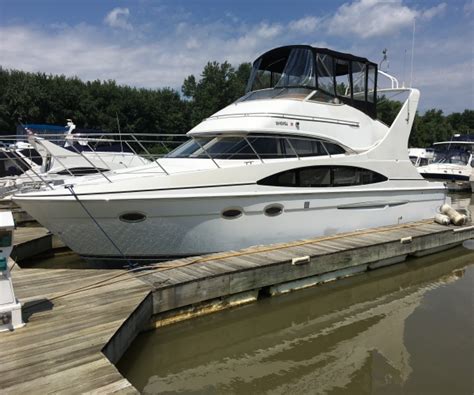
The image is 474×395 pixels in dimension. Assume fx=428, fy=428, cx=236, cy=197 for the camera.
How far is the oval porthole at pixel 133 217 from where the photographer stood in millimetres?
5996

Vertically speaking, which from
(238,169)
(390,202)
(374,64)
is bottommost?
(390,202)

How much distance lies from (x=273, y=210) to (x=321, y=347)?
7.99 ft

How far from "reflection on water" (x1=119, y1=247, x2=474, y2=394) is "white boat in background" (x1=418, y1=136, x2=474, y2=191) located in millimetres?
16599

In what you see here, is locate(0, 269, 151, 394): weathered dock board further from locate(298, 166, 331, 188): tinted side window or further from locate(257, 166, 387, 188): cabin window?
locate(298, 166, 331, 188): tinted side window

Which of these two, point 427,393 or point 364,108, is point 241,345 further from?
point 364,108

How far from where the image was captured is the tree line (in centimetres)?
3399

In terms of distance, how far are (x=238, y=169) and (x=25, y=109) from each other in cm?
3293

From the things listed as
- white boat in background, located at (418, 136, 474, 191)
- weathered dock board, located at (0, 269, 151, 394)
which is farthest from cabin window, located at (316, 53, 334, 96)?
white boat in background, located at (418, 136, 474, 191)

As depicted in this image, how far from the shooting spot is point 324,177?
25.0 feet

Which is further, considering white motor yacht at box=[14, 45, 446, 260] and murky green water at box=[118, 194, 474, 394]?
white motor yacht at box=[14, 45, 446, 260]

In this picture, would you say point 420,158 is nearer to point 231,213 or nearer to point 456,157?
point 456,157

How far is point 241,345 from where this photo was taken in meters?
5.28

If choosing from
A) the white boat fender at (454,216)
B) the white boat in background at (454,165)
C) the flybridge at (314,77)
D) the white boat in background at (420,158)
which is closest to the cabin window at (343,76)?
the flybridge at (314,77)

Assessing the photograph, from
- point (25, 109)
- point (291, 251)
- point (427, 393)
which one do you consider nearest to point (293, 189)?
point (291, 251)
